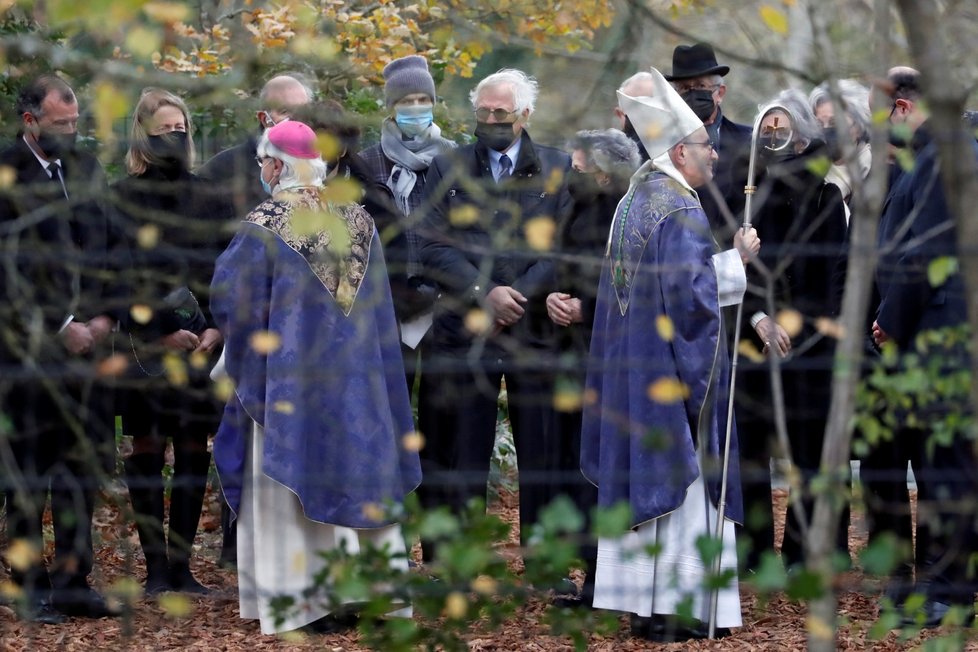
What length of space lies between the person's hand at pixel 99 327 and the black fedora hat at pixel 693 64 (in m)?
2.40

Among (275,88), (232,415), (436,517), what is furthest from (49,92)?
(436,517)

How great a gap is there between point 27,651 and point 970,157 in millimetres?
3536

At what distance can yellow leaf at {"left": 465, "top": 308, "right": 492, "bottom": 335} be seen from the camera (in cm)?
572

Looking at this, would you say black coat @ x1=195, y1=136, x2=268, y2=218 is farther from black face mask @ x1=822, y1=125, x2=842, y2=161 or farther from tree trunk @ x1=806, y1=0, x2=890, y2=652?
tree trunk @ x1=806, y1=0, x2=890, y2=652

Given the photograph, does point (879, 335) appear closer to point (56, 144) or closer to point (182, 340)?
point (182, 340)

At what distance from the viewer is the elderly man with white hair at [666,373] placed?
511 cm

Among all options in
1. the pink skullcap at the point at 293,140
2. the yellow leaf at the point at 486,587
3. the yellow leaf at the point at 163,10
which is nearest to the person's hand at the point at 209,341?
the pink skullcap at the point at 293,140

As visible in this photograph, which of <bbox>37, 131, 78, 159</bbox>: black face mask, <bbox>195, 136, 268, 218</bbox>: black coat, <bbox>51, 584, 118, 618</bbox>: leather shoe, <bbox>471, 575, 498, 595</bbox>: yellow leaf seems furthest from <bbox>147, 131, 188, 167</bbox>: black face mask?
<bbox>471, 575, 498, 595</bbox>: yellow leaf

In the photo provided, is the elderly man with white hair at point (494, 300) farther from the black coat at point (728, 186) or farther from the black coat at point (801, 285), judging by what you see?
the black coat at point (801, 285)

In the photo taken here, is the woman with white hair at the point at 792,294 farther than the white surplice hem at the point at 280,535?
Yes

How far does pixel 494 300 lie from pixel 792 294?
1135 mm

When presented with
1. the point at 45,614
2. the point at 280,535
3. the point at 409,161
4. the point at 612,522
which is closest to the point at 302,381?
the point at 280,535

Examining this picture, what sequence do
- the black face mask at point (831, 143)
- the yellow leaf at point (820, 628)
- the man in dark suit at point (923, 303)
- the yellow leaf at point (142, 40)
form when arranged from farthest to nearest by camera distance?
the black face mask at point (831, 143) < the man in dark suit at point (923, 303) < the yellow leaf at point (820, 628) < the yellow leaf at point (142, 40)

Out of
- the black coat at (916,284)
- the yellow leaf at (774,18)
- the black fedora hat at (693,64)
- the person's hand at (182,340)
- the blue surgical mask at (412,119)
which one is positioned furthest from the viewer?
the blue surgical mask at (412,119)
